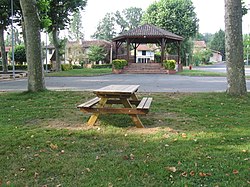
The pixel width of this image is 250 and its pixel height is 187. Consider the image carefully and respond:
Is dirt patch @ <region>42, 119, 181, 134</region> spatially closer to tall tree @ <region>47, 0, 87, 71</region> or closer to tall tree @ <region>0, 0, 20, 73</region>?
tall tree @ <region>0, 0, 20, 73</region>

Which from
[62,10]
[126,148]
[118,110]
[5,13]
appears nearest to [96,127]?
[118,110]

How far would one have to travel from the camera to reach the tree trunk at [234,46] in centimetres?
835

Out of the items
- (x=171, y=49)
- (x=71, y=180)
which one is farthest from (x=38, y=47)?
(x=171, y=49)

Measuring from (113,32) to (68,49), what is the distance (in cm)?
3348

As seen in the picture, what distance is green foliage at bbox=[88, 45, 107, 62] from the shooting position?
5822cm

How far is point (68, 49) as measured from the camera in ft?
193

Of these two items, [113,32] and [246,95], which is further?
[113,32]

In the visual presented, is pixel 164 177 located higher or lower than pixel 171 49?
lower

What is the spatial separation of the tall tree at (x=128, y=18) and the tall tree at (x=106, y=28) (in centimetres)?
192

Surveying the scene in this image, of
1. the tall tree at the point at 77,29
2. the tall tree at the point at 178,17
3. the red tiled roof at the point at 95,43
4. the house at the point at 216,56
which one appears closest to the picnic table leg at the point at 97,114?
the tall tree at the point at 178,17

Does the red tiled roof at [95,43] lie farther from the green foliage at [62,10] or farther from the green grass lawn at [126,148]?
the green grass lawn at [126,148]

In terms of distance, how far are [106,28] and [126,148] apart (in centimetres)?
8852

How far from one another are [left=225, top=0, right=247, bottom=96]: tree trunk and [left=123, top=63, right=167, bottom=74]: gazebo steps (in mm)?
20256

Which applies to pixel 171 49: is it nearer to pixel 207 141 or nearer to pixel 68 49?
pixel 68 49
